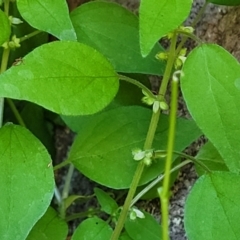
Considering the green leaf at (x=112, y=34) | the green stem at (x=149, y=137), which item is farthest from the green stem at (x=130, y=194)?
the green leaf at (x=112, y=34)

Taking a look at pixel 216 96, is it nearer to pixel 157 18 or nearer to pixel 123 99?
pixel 157 18

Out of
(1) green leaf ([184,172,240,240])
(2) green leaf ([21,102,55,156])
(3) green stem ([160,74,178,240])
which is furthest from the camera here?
(2) green leaf ([21,102,55,156])

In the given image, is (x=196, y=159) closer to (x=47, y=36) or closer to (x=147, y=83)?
(x=147, y=83)

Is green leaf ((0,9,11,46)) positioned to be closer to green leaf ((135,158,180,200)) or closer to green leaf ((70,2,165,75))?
green leaf ((70,2,165,75))

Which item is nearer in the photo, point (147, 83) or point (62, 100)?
point (62, 100)

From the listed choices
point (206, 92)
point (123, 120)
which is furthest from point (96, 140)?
A: point (206, 92)

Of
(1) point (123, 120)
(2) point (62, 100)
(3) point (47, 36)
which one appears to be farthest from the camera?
(3) point (47, 36)

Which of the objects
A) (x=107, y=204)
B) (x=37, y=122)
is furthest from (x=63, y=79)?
(x=37, y=122)

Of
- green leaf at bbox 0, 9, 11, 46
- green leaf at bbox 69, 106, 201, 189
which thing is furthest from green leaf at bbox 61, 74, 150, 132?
green leaf at bbox 0, 9, 11, 46
